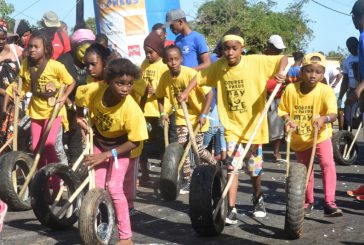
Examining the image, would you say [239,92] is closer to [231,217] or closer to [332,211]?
[231,217]

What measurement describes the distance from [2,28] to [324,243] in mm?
5318

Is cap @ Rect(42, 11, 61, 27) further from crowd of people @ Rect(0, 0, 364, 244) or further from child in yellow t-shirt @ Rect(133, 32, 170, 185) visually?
child in yellow t-shirt @ Rect(133, 32, 170, 185)

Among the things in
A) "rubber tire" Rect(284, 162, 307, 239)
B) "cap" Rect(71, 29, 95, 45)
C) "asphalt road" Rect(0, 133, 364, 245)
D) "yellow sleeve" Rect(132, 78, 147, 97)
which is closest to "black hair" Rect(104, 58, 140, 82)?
"yellow sleeve" Rect(132, 78, 147, 97)

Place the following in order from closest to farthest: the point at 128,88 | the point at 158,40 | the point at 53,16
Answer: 1. the point at 128,88
2. the point at 158,40
3. the point at 53,16

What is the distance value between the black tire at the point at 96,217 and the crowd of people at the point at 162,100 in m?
0.10

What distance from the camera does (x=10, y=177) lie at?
24.3 feet

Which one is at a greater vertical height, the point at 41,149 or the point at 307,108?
the point at 307,108

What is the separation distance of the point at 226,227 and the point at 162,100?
2.46 meters

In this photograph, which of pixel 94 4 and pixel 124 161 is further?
pixel 94 4

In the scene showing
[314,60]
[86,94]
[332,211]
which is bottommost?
[332,211]

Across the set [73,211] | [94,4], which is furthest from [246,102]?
[94,4]

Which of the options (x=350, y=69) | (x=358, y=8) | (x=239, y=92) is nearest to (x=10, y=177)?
Result: (x=239, y=92)

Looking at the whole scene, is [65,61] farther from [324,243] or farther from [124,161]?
[324,243]

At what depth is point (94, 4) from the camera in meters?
13.0
